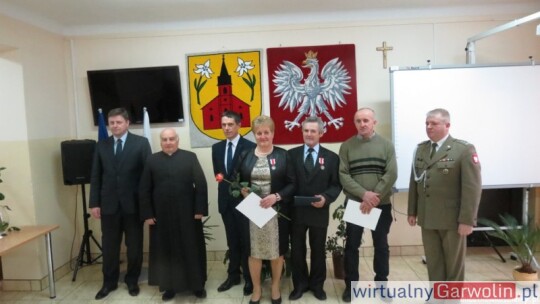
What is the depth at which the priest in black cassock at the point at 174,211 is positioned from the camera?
9.84 feet

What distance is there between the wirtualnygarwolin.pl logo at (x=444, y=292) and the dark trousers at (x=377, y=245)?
11 centimetres

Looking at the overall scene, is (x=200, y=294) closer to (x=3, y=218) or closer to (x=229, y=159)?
(x=229, y=159)

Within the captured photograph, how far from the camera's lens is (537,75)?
3.46 meters

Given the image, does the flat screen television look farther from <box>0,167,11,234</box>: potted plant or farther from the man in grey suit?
the man in grey suit

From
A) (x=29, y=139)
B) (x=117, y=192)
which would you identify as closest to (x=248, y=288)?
(x=117, y=192)

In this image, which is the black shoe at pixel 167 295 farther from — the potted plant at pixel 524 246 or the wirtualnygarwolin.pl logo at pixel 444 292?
the potted plant at pixel 524 246

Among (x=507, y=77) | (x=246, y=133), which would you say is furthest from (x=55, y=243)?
(x=507, y=77)

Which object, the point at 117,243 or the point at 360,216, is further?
the point at 117,243

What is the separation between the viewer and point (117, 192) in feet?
10.3

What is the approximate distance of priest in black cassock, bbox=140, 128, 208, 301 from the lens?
3.00 m

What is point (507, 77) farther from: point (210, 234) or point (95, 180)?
point (95, 180)

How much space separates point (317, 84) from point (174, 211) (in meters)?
1.99

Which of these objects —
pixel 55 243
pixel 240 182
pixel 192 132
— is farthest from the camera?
pixel 192 132

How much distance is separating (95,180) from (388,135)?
2978mm
